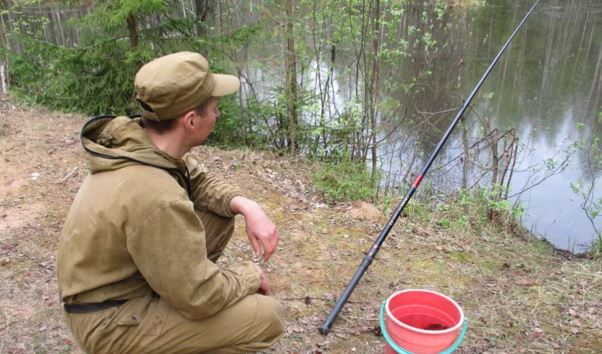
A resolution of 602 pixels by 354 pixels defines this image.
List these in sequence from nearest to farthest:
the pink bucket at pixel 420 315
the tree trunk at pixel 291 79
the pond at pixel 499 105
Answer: the pink bucket at pixel 420 315
the tree trunk at pixel 291 79
the pond at pixel 499 105

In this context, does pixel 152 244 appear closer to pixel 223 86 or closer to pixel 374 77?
pixel 223 86

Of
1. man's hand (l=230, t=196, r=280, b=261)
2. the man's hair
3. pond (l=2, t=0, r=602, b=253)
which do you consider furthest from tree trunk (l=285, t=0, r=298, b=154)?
the man's hair

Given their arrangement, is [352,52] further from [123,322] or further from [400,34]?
[123,322]

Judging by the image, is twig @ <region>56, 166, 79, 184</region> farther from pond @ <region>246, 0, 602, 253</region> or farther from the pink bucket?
the pink bucket

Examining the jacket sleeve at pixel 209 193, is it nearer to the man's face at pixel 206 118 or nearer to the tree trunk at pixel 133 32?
the man's face at pixel 206 118

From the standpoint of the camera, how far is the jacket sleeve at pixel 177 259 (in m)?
1.49

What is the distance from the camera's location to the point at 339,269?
10.5 ft

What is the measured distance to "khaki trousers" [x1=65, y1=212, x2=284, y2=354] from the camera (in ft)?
5.34

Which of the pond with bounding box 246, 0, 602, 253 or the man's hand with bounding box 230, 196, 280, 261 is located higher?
the man's hand with bounding box 230, 196, 280, 261

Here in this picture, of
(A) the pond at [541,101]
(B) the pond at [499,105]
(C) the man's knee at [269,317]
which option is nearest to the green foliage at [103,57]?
(B) the pond at [499,105]

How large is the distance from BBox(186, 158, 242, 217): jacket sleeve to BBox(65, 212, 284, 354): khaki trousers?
1.41 ft

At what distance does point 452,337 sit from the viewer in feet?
6.32

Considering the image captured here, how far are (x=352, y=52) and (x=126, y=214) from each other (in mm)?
5330

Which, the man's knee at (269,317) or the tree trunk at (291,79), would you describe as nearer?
the man's knee at (269,317)
